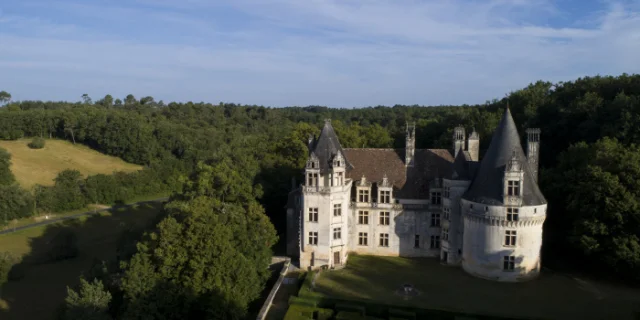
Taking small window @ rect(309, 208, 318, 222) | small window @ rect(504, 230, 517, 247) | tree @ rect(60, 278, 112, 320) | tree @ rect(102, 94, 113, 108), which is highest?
tree @ rect(102, 94, 113, 108)

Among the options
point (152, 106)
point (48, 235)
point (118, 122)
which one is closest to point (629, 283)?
point (48, 235)

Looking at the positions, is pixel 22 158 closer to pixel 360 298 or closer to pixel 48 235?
pixel 48 235

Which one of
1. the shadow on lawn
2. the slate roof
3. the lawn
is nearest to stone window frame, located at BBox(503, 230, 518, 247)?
the lawn

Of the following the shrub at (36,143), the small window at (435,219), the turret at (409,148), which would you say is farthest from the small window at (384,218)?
the shrub at (36,143)

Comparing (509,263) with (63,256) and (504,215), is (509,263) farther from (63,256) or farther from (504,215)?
(63,256)

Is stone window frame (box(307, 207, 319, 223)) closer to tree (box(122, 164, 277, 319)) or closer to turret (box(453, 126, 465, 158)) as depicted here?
tree (box(122, 164, 277, 319))

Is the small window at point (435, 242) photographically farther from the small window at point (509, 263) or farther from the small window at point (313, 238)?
the small window at point (313, 238)
